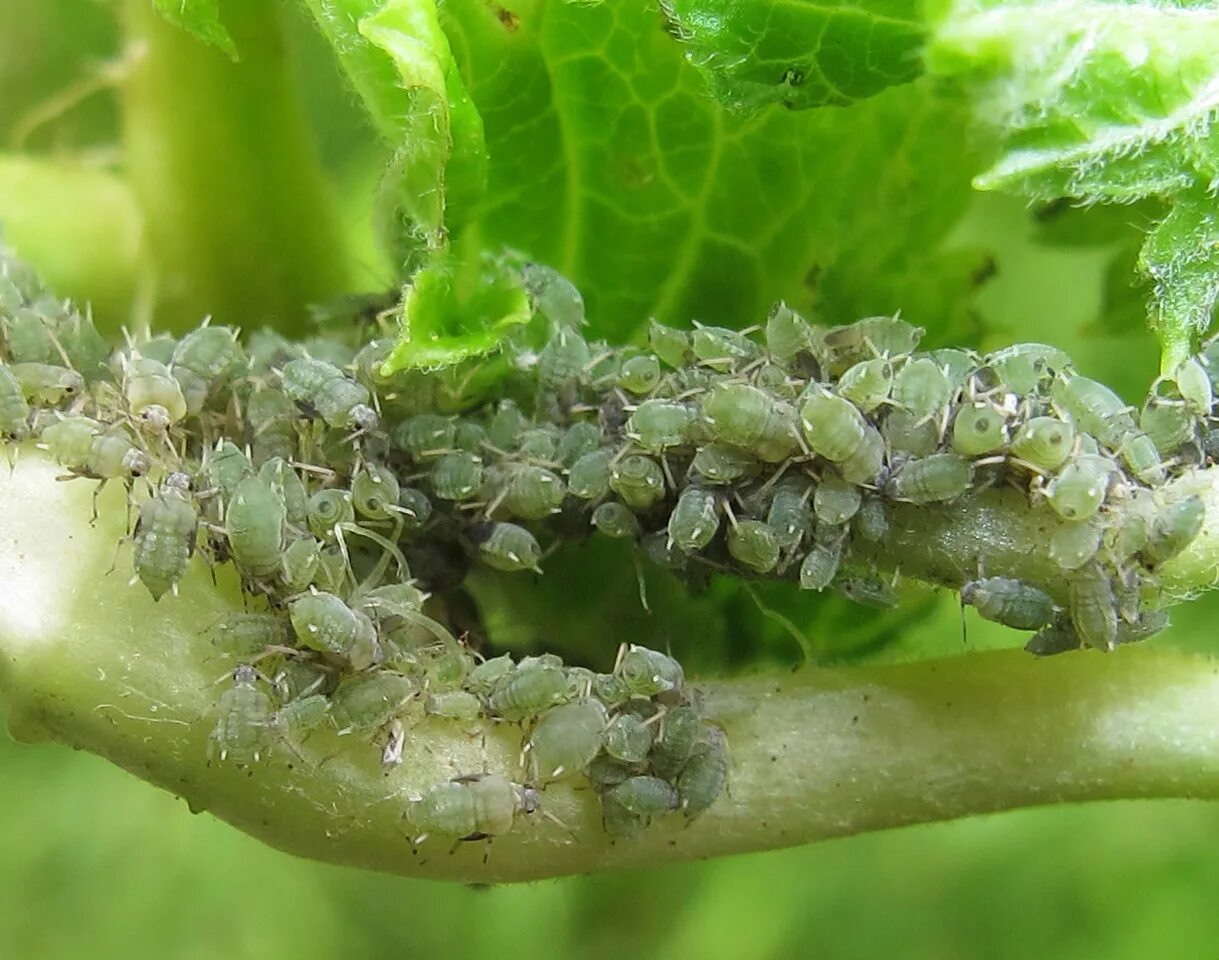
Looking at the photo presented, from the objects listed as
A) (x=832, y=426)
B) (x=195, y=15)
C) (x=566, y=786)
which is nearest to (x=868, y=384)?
(x=832, y=426)

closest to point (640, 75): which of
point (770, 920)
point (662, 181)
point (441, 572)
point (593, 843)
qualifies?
point (662, 181)

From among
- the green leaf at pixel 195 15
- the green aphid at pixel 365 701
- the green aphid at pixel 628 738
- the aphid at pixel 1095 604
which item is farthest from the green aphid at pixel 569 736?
the green leaf at pixel 195 15

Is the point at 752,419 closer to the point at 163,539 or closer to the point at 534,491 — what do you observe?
the point at 534,491

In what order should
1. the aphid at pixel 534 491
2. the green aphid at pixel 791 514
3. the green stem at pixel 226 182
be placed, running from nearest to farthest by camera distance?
the green aphid at pixel 791 514, the aphid at pixel 534 491, the green stem at pixel 226 182

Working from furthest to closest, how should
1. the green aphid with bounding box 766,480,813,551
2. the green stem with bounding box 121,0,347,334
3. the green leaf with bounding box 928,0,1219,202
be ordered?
1. the green stem with bounding box 121,0,347,334
2. the green aphid with bounding box 766,480,813,551
3. the green leaf with bounding box 928,0,1219,202

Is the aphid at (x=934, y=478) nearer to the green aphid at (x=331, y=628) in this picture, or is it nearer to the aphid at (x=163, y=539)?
the green aphid at (x=331, y=628)

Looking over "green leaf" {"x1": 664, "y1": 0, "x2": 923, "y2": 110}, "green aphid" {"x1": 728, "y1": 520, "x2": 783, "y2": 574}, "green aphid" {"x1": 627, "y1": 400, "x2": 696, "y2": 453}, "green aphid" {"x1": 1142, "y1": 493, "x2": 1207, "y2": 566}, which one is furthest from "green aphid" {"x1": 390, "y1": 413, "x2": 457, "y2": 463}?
"green aphid" {"x1": 1142, "y1": 493, "x2": 1207, "y2": 566}

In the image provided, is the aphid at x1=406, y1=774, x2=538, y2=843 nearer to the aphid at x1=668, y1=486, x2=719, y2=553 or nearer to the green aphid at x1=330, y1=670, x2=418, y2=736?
the green aphid at x1=330, y1=670, x2=418, y2=736
